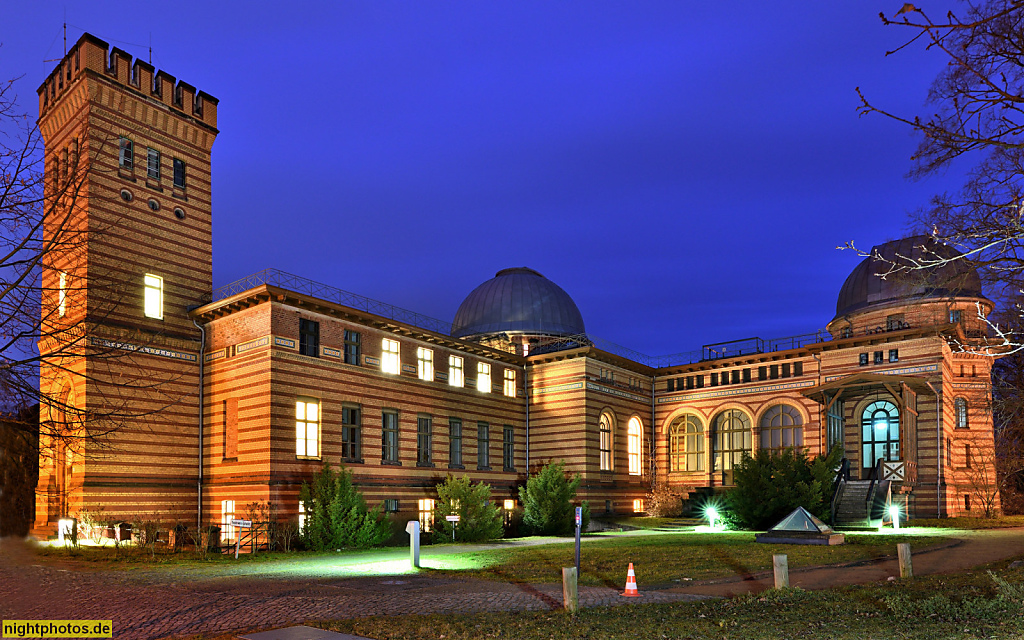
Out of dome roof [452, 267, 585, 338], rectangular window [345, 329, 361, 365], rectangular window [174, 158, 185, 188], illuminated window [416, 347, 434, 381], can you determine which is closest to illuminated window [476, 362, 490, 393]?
illuminated window [416, 347, 434, 381]

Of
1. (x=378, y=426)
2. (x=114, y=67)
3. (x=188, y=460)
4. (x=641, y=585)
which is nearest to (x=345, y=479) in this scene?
(x=378, y=426)

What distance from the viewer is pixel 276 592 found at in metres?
16.3

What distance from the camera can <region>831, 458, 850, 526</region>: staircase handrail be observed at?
118 ft

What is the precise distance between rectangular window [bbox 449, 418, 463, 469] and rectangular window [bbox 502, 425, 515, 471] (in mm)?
3895

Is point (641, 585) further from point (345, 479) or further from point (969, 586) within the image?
point (345, 479)

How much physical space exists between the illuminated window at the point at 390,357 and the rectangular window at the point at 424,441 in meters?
2.87

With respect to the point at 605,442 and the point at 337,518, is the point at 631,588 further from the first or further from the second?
the point at 605,442

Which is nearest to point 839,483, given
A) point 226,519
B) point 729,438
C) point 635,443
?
point 729,438

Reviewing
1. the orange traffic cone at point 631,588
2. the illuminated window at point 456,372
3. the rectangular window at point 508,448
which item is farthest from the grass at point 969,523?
the orange traffic cone at point 631,588

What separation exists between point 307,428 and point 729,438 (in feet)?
90.3

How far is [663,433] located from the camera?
50750 mm

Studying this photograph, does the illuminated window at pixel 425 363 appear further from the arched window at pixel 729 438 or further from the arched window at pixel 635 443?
the arched window at pixel 729 438

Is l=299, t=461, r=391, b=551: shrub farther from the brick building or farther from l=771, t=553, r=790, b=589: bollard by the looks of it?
l=771, t=553, r=790, b=589: bollard

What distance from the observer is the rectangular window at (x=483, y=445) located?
41469 mm
